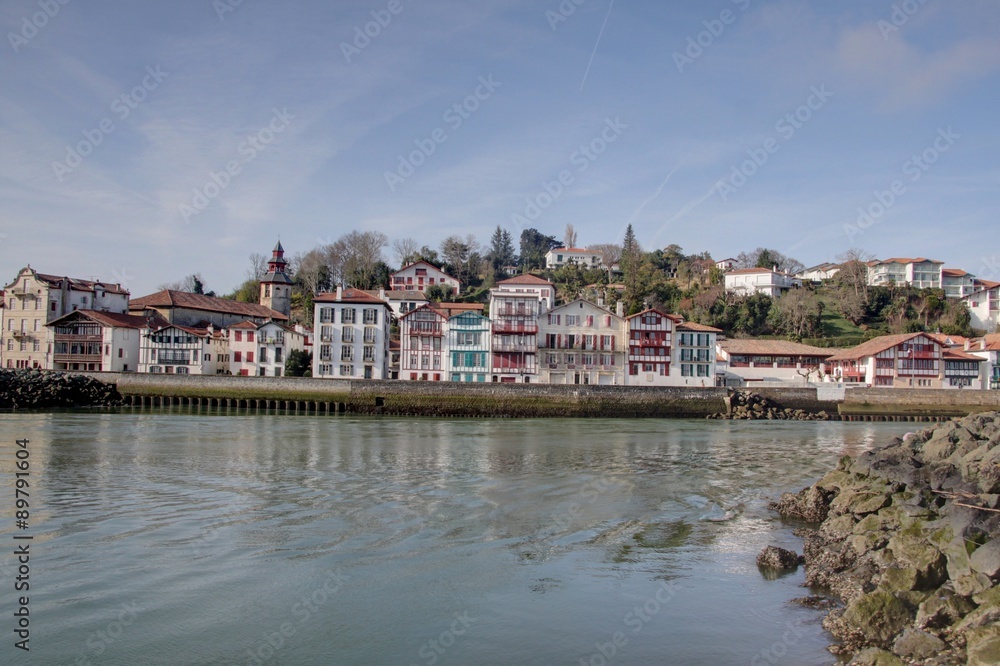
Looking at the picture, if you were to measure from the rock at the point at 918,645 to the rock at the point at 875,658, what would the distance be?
0.18 metres

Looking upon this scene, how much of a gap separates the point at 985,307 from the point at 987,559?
10019 cm

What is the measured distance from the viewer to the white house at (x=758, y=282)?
99438 millimetres

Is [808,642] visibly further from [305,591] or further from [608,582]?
[305,591]

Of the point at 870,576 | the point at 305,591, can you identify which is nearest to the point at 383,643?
the point at 305,591

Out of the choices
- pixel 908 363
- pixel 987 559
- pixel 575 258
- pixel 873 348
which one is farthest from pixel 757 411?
pixel 575 258

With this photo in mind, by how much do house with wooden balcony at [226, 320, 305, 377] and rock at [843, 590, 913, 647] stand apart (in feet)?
195

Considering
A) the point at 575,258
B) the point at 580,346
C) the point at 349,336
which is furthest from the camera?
the point at 575,258

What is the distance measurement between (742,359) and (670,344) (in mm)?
11801

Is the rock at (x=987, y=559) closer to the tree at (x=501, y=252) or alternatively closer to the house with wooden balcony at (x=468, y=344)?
the house with wooden balcony at (x=468, y=344)

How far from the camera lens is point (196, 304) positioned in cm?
7412

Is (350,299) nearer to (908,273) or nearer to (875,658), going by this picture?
(875,658)

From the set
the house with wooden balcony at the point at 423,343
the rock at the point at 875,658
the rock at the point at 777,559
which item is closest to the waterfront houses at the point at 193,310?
the house with wooden balcony at the point at 423,343

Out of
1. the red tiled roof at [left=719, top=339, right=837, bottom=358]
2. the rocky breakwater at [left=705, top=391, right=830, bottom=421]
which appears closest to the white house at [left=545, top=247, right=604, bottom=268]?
the red tiled roof at [left=719, top=339, right=837, bottom=358]

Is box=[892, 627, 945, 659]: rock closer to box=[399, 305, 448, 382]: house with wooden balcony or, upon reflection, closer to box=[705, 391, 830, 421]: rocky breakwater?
box=[705, 391, 830, 421]: rocky breakwater
